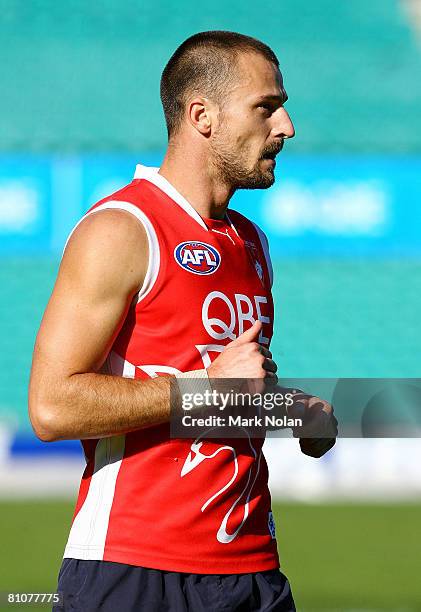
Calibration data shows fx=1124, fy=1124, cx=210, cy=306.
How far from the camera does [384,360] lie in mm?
11039

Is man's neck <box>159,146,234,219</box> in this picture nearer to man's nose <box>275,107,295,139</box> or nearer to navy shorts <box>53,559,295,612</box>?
man's nose <box>275,107,295,139</box>

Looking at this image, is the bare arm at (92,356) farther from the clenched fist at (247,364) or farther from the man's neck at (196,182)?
the man's neck at (196,182)

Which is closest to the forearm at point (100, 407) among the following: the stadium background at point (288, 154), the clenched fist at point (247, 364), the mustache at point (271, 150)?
the clenched fist at point (247, 364)

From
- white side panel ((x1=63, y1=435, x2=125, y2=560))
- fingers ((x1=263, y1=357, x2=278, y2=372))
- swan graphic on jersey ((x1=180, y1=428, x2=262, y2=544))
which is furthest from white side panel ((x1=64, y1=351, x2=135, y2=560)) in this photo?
fingers ((x1=263, y1=357, x2=278, y2=372))

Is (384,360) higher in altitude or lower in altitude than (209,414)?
higher

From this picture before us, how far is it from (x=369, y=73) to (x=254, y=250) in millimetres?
9126

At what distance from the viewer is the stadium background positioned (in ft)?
36.0

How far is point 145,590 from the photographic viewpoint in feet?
7.25

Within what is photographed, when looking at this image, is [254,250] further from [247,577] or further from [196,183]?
[247,577]

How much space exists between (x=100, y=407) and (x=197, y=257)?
40 cm

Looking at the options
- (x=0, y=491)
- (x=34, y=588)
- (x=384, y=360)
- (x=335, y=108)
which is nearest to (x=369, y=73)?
(x=335, y=108)

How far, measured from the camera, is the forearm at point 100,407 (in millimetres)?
2178

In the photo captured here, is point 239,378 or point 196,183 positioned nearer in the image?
point 239,378

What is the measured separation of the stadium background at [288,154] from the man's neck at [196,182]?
796cm
